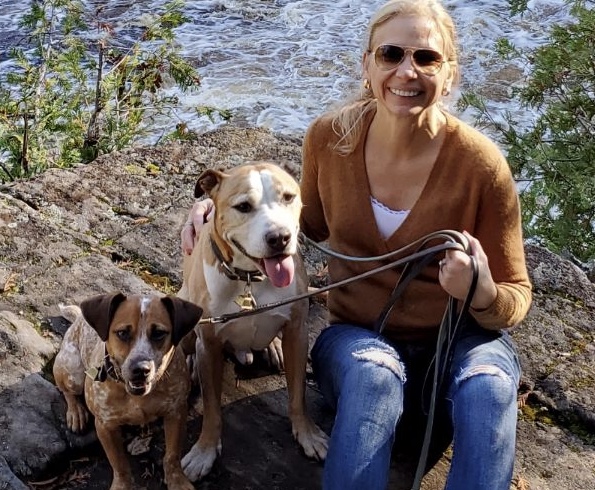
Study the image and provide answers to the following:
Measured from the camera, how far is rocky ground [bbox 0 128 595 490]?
287cm

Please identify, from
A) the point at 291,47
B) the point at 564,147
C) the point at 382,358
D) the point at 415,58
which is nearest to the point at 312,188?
the point at 415,58

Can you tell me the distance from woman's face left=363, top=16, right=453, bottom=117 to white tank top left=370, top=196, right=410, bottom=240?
36cm

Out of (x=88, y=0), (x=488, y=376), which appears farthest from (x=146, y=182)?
(x=88, y=0)

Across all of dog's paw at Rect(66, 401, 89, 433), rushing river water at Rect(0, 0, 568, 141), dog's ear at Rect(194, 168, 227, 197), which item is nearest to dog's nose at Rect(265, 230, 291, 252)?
dog's ear at Rect(194, 168, 227, 197)

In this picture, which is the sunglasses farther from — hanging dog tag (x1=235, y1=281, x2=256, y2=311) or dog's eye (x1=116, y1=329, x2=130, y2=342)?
dog's eye (x1=116, y1=329, x2=130, y2=342)

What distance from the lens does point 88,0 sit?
1140 centimetres

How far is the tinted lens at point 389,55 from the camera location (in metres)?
2.73

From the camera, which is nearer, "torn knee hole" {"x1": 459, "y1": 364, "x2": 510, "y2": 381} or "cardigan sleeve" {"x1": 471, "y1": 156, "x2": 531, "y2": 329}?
"torn knee hole" {"x1": 459, "y1": 364, "x2": 510, "y2": 381}

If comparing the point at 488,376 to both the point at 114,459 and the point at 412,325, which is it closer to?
the point at 412,325

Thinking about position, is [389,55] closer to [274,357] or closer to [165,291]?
[274,357]

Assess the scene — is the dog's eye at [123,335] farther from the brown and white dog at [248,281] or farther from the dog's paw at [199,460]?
the dog's paw at [199,460]

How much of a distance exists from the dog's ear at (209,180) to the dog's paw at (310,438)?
3.22 feet

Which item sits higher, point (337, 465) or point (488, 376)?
point (488, 376)

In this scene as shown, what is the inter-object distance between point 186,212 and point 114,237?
45 cm
